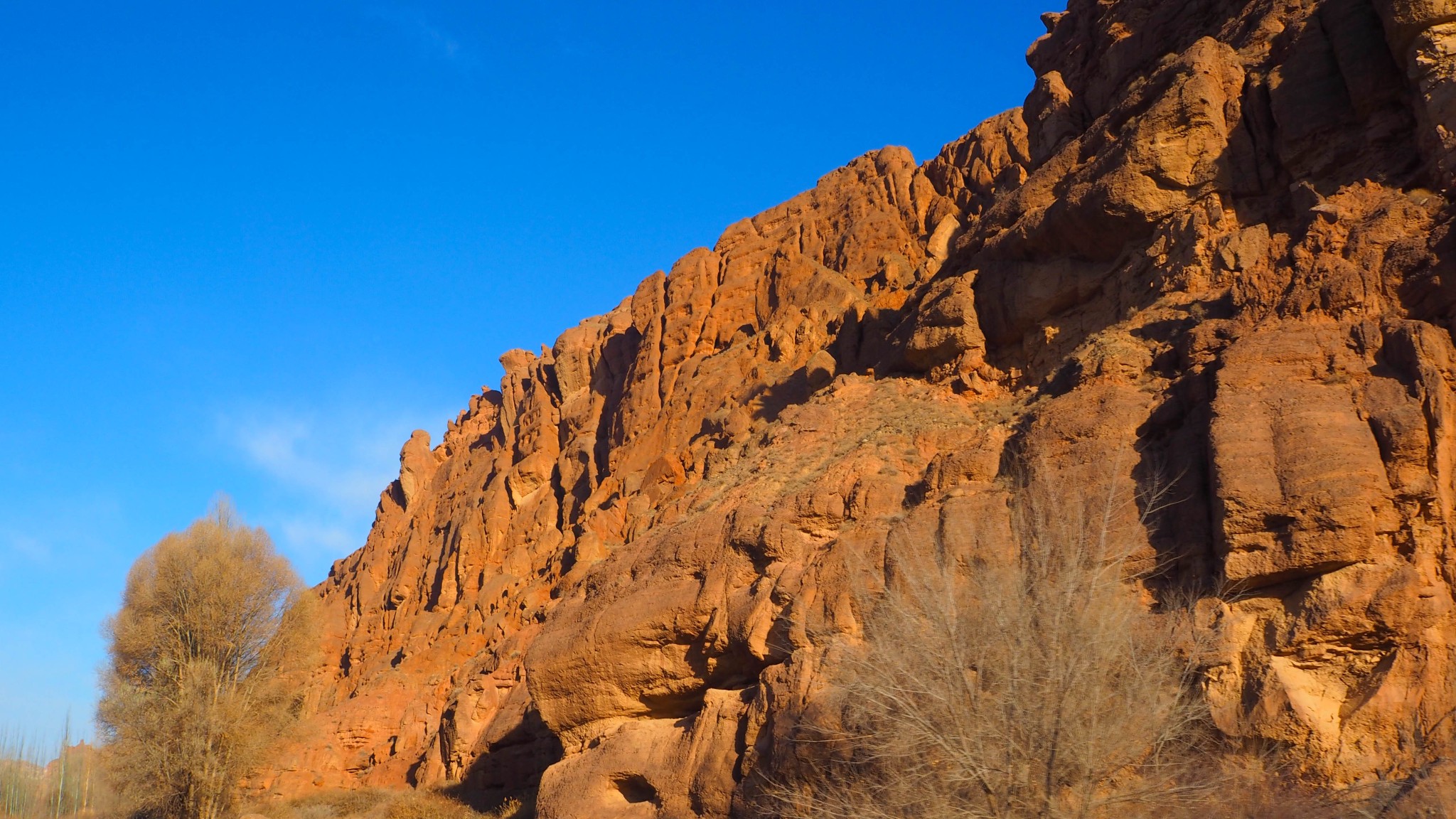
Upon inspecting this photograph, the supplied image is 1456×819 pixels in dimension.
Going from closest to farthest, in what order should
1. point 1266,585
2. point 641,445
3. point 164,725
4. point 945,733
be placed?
point 945,733, point 1266,585, point 164,725, point 641,445

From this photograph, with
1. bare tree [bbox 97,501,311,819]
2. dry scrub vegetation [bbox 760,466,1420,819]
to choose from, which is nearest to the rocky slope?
dry scrub vegetation [bbox 760,466,1420,819]

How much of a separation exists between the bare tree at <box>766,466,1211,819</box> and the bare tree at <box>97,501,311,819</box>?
1918 cm

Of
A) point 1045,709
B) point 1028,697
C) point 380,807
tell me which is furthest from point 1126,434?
point 380,807

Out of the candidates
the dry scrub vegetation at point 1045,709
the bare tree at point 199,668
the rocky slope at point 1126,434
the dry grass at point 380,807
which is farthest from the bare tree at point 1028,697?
the bare tree at point 199,668

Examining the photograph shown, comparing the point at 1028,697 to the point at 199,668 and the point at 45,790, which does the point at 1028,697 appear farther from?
the point at 45,790

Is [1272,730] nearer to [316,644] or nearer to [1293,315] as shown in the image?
[1293,315]

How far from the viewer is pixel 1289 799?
37.4ft

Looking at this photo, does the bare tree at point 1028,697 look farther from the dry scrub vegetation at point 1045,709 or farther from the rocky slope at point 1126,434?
the rocky slope at point 1126,434

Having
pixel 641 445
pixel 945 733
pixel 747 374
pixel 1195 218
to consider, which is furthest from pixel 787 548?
pixel 641 445

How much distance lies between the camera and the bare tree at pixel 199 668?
1080 inches

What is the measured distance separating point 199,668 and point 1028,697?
77.9 feet

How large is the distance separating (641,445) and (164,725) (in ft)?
63.1

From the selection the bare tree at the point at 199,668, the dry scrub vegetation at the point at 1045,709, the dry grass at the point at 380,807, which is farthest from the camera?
the bare tree at the point at 199,668

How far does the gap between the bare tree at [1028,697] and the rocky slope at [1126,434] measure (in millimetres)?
1068
